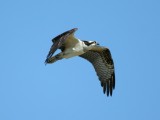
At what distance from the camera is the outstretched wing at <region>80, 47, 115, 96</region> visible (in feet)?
49.7

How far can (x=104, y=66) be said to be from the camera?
15383mm

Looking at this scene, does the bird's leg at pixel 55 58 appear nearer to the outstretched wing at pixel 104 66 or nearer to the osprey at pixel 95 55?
the osprey at pixel 95 55

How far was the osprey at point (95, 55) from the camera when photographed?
45.5 ft

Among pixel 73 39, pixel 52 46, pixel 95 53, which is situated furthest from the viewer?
pixel 95 53

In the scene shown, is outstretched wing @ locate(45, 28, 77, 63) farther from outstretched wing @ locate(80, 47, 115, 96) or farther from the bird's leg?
outstretched wing @ locate(80, 47, 115, 96)

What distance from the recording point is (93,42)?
1416 centimetres

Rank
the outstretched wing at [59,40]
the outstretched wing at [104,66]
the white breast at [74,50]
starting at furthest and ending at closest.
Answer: the outstretched wing at [104,66]
the white breast at [74,50]
the outstretched wing at [59,40]

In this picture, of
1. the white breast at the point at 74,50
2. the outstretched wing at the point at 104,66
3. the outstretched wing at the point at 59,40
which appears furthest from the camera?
the outstretched wing at the point at 104,66

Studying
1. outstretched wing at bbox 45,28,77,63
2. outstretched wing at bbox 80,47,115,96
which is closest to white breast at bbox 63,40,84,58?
outstretched wing at bbox 45,28,77,63

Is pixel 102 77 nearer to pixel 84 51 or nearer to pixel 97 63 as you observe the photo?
pixel 97 63

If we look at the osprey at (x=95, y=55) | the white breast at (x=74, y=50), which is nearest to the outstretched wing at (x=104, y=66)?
the osprey at (x=95, y=55)

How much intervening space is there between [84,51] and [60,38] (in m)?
1.27

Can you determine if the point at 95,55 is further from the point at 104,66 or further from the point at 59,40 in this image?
the point at 59,40

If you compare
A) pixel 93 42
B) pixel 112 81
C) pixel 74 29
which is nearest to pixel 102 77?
pixel 112 81
